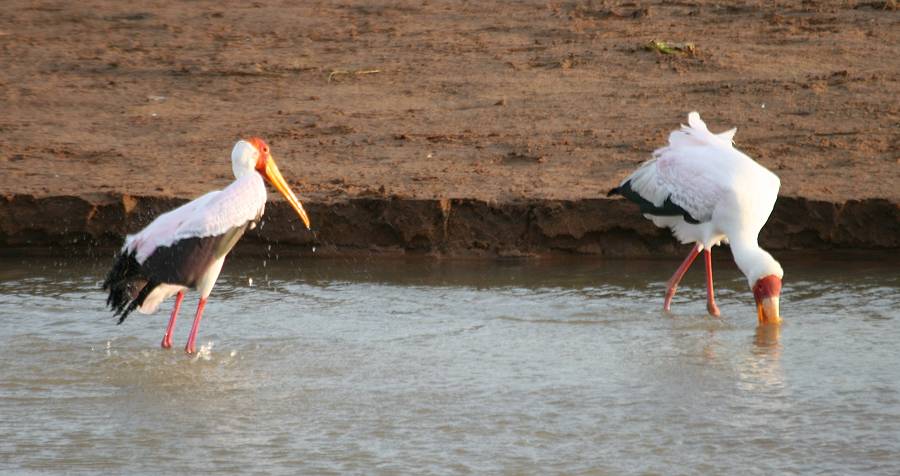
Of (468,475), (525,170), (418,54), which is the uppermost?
(418,54)

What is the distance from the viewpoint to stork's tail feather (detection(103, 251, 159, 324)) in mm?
5348

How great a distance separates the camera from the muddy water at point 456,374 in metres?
4.18

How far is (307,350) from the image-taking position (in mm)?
5328

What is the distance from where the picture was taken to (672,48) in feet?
33.2

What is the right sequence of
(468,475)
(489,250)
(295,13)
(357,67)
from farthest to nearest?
(295,13) < (357,67) < (489,250) < (468,475)

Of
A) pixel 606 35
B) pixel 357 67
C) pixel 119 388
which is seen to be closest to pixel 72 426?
pixel 119 388

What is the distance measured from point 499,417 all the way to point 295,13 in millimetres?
7387

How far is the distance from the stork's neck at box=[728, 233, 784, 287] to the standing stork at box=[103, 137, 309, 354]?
193 centimetres

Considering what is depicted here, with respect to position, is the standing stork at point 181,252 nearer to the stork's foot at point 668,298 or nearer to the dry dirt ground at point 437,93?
the dry dirt ground at point 437,93

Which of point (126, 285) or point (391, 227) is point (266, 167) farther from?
point (391, 227)

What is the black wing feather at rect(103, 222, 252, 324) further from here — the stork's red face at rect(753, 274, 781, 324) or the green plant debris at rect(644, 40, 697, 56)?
the green plant debris at rect(644, 40, 697, 56)

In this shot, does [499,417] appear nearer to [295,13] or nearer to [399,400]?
[399,400]

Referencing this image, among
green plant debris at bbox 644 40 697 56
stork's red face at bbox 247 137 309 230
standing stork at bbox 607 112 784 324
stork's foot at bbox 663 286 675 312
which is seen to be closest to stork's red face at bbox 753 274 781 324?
standing stork at bbox 607 112 784 324

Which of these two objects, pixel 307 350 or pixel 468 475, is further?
pixel 307 350
